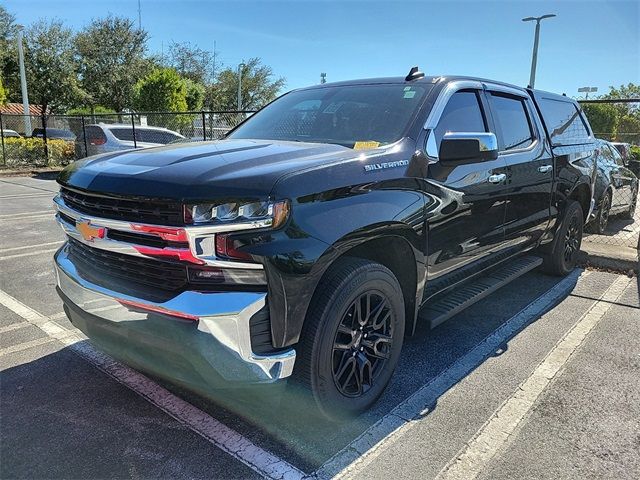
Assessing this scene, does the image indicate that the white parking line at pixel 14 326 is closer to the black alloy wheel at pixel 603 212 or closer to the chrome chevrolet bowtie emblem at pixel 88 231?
the chrome chevrolet bowtie emblem at pixel 88 231

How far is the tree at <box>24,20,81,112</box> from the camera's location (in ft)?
101

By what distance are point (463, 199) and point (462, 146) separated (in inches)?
19.1

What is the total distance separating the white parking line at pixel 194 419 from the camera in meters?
2.44

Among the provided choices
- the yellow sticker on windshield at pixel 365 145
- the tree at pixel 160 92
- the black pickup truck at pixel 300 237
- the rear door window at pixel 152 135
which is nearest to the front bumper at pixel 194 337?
the black pickup truck at pixel 300 237

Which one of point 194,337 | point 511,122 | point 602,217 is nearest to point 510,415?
point 194,337

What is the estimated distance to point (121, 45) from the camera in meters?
34.0

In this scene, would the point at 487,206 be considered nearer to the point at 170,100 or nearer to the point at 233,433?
the point at 233,433

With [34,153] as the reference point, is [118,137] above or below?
above

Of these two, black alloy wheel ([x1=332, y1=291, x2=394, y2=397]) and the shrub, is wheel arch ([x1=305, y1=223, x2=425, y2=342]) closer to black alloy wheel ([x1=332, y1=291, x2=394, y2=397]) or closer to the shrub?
black alloy wheel ([x1=332, y1=291, x2=394, y2=397])

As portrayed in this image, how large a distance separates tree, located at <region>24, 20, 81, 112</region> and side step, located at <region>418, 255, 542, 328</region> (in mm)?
33899

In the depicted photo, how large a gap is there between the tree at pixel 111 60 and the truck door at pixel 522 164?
33.2m

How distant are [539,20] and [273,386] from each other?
26.8 metres

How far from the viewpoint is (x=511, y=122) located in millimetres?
4379

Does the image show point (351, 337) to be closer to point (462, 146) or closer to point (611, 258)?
point (462, 146)
